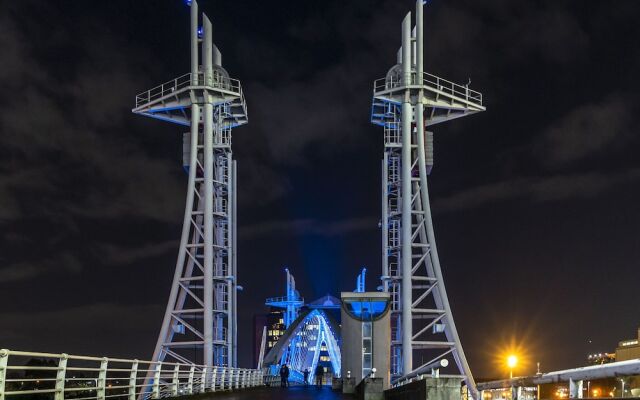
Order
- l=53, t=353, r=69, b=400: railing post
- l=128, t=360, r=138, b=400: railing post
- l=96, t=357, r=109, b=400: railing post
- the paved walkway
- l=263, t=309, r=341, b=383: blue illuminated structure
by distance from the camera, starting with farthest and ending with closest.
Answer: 1. l=263, t=309, r=341, b=383: blue illuminated structure
2. the paved walkway
3. l=128, t=360, r=138, b=400: railing post
4. l=96, t=357, r=109, b=400: railing post
5. l=53, t=353, r=69, b=400: railing post

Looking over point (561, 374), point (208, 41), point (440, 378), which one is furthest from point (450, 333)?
point (561, 374)

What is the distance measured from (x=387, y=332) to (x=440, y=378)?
26.3 meters

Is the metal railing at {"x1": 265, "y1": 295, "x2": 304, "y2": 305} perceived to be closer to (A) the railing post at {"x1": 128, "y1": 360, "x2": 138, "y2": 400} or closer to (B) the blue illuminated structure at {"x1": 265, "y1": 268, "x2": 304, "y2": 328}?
(B) the blue illuminated structure at {"x1": 265, "y1": 268, "x2": 304, "y2": 328}

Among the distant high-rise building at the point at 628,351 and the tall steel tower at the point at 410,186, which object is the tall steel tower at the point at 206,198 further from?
the distant high-rise building at the point at 628,351

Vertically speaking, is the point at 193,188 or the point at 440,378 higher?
the point at 193,188

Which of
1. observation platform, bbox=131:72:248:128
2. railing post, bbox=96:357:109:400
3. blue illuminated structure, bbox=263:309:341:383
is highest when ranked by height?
observation platform, bbox=131:72:248:128

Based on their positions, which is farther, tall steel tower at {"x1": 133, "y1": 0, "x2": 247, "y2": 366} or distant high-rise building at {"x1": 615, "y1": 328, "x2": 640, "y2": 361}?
distant high-rise building at {"x1": 615, "y1": 328, "x2": 640, "y2": 361}

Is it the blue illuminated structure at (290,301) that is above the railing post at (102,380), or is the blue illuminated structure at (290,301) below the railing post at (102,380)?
above

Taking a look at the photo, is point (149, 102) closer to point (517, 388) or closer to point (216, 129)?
point (216, 129)

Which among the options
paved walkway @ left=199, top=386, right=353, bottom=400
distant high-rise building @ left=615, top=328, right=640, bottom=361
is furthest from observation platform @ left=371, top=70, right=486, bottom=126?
distant high-rise building @ left=615, top=328, right=640, bottom=361

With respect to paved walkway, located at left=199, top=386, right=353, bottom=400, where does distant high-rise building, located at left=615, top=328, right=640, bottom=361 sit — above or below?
above

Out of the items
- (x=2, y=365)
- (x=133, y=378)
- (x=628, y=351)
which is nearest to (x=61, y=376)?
(x=2, y=365)

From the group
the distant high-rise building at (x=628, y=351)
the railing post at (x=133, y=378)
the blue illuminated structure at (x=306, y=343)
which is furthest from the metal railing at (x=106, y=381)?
the distant high-rise building at (x=628, y=351)

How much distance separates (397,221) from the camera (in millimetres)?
54250
